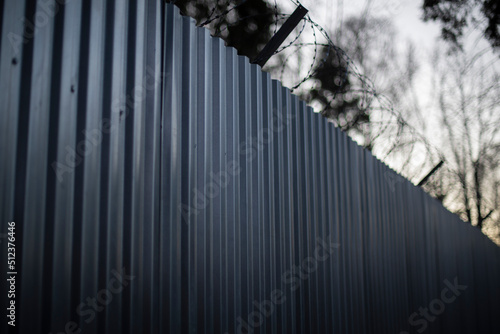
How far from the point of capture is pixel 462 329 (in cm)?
607

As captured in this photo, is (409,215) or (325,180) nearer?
(325,180)

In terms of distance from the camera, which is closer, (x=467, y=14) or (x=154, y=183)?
(x=154, y=183)

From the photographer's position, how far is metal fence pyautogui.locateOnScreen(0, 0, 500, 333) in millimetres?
1302

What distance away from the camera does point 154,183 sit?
168cm

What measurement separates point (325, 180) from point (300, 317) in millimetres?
1009

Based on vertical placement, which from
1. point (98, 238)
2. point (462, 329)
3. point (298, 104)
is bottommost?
point (462, 329)

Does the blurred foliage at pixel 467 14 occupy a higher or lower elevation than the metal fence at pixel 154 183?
higher

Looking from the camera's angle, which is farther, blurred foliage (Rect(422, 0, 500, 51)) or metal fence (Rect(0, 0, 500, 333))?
blurred foliage (Rect(422, 0, 500, 51))

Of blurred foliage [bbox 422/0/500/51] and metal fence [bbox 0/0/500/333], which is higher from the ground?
blurred foliage [bbox 422/0/500/51]

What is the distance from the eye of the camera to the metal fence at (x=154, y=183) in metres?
1.30

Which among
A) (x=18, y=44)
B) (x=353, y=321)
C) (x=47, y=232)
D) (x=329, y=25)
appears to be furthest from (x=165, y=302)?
(x=329, y=25)

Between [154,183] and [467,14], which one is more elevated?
[467,14]

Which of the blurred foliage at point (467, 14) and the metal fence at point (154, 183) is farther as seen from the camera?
the blurred foliage at point (467, 14)

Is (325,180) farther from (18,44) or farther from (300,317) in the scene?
(18,44)
